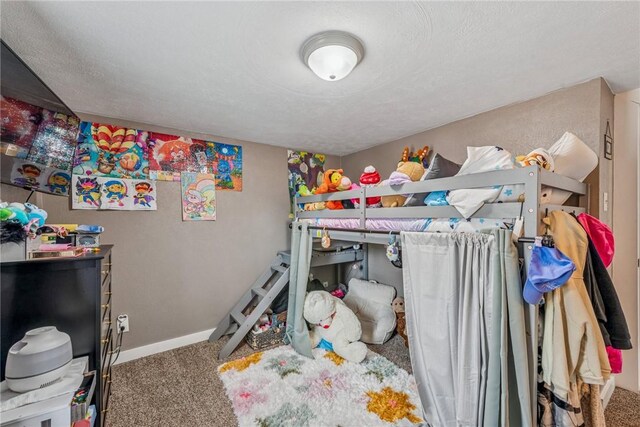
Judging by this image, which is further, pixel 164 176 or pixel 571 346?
pixel 164 176

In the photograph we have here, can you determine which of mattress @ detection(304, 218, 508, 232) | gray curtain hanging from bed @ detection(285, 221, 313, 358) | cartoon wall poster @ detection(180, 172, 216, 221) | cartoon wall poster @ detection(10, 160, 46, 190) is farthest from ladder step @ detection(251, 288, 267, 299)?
cartoon wall poster @ detection(10, 160, 46, 190)

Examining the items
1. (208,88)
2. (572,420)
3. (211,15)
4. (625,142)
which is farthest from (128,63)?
(625,142)

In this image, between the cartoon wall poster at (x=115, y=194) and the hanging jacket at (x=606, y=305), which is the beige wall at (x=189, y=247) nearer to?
the cartoon wall poster at (x=115, y=194)

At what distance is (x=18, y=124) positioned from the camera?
3.93 feet

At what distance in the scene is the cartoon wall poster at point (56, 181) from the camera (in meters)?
1.55

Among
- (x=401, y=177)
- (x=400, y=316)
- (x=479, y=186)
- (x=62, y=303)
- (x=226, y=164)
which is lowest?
(x=400, y=316)

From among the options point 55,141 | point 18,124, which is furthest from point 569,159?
point 55,141

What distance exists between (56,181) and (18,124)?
0.56 m

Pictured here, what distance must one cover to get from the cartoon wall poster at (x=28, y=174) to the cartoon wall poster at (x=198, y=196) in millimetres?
1172


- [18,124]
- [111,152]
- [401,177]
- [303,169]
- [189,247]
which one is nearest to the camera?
[18,124]

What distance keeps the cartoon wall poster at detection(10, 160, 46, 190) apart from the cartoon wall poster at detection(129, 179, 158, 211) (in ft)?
2.92

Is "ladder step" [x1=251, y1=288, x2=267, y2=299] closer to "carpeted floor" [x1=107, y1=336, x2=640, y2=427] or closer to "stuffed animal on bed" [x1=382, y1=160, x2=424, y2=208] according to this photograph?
"carpeted floor" [x1=107, y1=336, x2=640, y2=427]

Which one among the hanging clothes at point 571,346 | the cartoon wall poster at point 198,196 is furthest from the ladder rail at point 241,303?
the hanging clothes at point 571,346

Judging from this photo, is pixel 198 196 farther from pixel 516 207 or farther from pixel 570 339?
pixel 570 339
